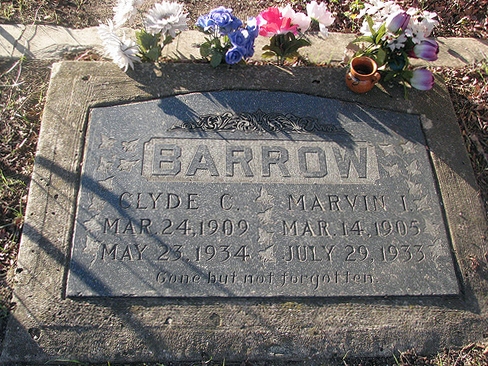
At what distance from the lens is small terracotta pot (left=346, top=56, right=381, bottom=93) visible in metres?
2.72

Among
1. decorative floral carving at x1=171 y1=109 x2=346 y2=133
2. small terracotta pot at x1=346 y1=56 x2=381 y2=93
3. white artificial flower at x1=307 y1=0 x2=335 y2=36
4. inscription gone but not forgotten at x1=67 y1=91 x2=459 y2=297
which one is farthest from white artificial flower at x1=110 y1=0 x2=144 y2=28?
small terracotta pot at x1=346 y1=56 x2=381 y2=93

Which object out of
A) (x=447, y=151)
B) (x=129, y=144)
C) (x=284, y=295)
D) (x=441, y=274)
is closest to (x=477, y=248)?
(x=441, y=274)

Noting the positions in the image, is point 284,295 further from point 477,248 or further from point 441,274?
point 477,248

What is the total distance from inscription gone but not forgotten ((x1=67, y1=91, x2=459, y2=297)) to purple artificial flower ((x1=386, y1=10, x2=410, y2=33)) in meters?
0.51

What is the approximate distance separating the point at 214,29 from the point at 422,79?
1357mm

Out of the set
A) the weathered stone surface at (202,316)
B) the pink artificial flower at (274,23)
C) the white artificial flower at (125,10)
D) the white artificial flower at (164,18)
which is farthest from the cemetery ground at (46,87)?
the pink artificial flower at (274,23)

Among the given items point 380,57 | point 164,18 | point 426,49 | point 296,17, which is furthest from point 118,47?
point 426,49

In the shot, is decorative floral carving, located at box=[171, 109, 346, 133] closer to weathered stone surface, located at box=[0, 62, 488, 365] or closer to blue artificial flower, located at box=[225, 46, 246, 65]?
blue artificial flower, located at box=[225, 46, 246, 65]

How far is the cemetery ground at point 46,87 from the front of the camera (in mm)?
2305

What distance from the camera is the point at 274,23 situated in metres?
2.73

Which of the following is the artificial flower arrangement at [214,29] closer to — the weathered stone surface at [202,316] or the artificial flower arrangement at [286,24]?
the artificial flower arrangement at [286,24]

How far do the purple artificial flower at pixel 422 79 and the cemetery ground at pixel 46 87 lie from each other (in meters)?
0.39

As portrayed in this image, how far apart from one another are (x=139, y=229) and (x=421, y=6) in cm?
298

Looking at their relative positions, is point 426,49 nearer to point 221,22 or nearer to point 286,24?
point 286,24
